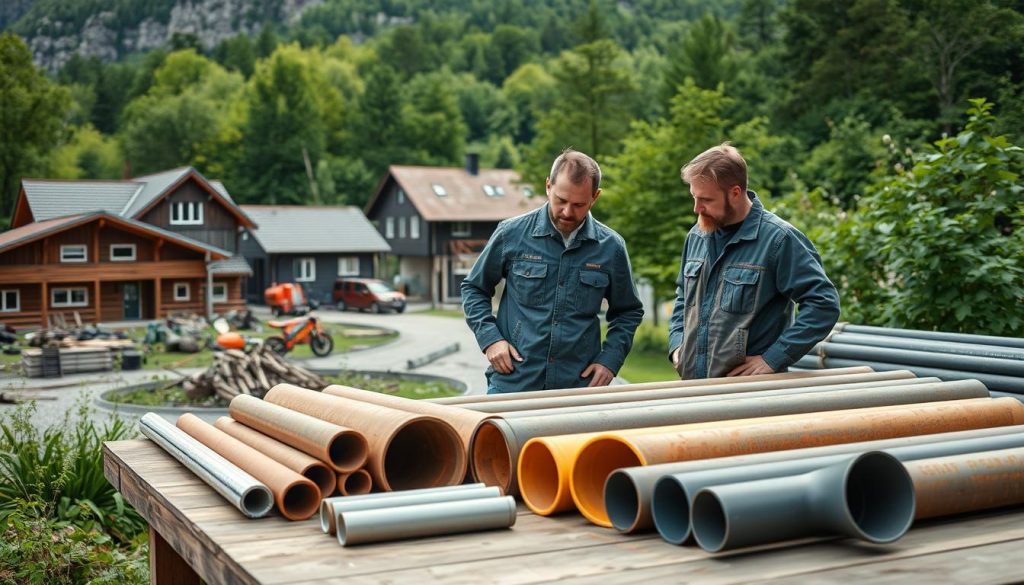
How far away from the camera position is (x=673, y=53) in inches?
2064

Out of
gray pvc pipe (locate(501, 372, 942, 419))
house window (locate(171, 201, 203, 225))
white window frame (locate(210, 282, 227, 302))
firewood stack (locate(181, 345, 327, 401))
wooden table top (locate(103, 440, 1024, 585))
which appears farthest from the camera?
house window (locate(171, 201, 203, 225))

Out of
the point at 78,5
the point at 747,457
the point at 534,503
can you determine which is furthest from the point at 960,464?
the point at 78,5

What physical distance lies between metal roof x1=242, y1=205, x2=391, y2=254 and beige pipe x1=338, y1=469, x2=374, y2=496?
4915cm

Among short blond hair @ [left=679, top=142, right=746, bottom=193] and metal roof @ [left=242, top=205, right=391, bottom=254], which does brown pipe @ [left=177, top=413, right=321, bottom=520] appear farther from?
metal roof @ [left=242, top=205, right=391, bottom=254]

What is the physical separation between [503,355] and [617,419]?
1743mm

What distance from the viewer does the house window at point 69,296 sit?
125 feet

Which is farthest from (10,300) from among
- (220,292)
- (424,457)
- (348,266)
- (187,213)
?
(424,457)

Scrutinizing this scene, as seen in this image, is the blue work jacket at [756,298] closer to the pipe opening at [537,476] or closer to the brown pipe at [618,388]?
the brown pipe at [618,388]

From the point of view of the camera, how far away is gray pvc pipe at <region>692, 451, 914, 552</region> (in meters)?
2.16

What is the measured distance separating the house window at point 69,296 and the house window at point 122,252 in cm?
168

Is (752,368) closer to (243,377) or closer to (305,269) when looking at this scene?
(243,377)

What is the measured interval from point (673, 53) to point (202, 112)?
39070 millimetres

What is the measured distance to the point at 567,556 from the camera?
89.3 inches

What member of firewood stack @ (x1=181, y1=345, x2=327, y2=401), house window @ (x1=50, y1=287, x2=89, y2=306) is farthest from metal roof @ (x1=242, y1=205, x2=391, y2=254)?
firewood stack @ (x1=181, y1=345, x2=327, y2=401)
